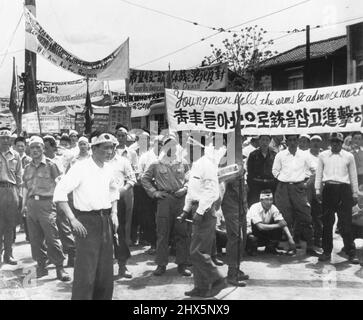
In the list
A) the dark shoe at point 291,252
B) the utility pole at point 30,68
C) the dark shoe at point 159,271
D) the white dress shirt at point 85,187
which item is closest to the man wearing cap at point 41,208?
the dark shoe at point 159,271

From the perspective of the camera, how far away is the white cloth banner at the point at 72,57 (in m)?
9.30

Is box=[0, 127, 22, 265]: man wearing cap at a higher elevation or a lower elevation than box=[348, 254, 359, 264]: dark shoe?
higher

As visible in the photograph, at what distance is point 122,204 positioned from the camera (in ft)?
20.7

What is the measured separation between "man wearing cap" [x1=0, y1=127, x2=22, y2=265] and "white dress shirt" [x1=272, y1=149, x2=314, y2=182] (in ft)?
13.3

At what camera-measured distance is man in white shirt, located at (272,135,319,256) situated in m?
7.23

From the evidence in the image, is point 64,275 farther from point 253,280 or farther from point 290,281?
point 290,281

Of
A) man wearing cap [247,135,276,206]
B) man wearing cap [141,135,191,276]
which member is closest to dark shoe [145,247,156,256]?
man wearing cap [141,135,191,276]

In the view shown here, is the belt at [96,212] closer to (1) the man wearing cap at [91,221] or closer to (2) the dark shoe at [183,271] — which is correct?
(1) the man wearing cap at [91,221]

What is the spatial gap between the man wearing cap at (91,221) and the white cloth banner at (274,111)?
278 cm

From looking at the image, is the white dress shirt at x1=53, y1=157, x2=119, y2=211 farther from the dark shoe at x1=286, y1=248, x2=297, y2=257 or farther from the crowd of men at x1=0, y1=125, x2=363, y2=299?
the dark shoe at x1=286, y1=248, x2=297, y2=257

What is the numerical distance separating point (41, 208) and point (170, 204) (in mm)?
1681
